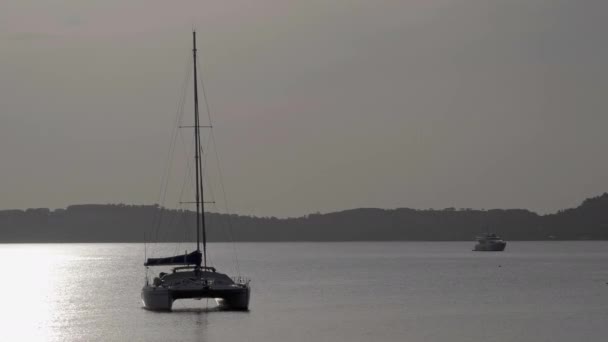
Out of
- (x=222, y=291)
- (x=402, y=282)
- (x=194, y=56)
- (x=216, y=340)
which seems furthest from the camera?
(x=402, y=282)

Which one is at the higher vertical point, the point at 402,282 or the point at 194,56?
the point at 194,56

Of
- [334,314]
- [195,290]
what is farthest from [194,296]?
[334,314]

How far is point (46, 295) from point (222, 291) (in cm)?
3946

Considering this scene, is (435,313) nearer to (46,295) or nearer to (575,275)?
(46,295)

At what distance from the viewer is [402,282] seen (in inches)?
4852

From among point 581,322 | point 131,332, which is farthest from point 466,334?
point 131,332

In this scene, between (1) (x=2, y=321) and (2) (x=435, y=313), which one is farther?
(2) (x=435, y=313)

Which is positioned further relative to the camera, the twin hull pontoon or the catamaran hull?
the twin hull pontoon

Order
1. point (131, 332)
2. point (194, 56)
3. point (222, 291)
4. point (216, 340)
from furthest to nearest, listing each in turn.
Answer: point (194, 56)
point (222, 291)
point (131, 332)
point (216, 340)

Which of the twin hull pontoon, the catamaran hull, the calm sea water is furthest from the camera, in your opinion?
the twin hull pontoon

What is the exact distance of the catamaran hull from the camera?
67.6 m

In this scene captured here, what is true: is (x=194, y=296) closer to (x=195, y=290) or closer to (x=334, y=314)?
(x=195, y=290)

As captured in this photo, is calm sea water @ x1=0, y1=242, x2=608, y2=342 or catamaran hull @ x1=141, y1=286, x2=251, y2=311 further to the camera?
catamaran hull @ x1=141, y1=286, x2=251, y2=311

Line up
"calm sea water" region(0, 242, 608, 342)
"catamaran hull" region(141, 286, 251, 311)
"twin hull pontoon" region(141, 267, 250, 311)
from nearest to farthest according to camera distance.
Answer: "calm sea water" region(0, 242, 608, 342), "catamaran hull" region(141, 286, 251, 311), "twin hull pontoon" region(141, 267, 250, 311)
